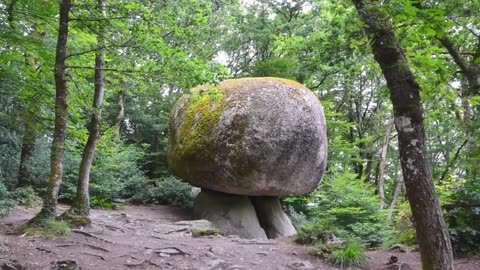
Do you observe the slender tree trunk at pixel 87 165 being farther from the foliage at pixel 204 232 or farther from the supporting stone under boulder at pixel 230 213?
the supporting stone under boulder at pixel 230 213

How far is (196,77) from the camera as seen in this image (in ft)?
21.0

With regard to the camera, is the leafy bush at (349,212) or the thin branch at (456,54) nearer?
the thin branch at (456,54)

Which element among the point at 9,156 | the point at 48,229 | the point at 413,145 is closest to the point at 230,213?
the point at 48,229

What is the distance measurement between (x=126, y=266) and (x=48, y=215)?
199cm

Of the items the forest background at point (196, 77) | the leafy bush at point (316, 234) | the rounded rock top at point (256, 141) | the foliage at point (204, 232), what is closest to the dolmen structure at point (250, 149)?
the rounded rock top at point (256, 141)

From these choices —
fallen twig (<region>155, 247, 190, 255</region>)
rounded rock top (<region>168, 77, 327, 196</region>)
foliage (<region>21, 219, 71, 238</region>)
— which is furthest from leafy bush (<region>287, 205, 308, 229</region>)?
foliage (<region>21, 219, 71, 238</region>)

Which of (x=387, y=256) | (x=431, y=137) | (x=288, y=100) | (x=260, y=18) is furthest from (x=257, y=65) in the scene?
(x=431, y=137)

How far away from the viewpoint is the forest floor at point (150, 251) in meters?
5.33

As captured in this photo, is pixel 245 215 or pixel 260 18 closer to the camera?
pixel 245 215

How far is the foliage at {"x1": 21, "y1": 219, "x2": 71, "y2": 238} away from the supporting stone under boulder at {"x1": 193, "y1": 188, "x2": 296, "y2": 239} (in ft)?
14.9

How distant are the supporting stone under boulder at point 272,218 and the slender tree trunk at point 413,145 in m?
7.21

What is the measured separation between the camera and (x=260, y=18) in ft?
54.1

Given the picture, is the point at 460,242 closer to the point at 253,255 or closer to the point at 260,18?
the point at 253,255

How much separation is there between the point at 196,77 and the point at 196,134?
416 cm
